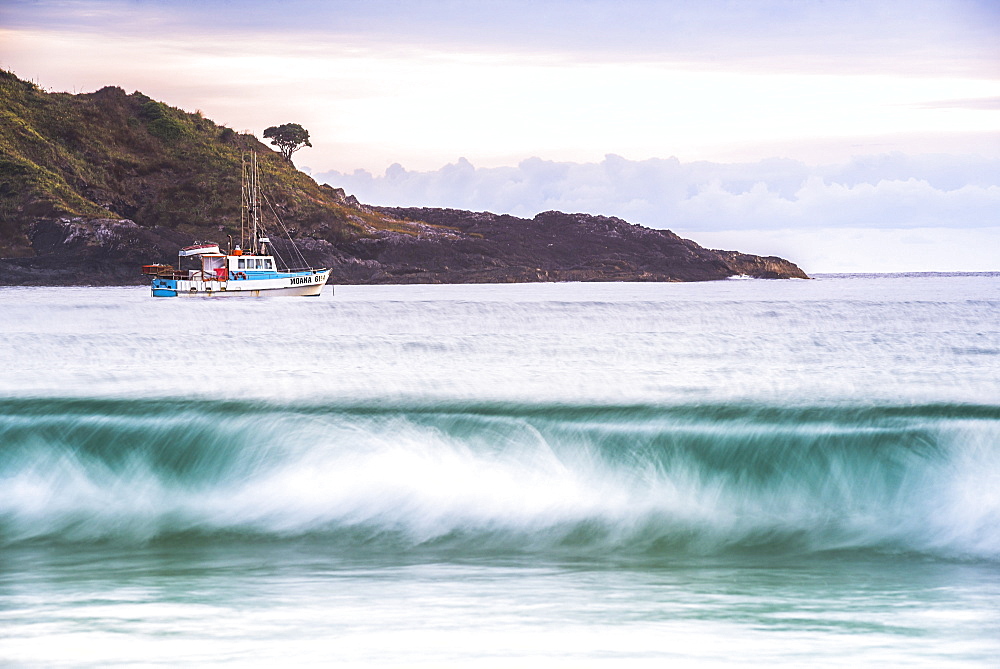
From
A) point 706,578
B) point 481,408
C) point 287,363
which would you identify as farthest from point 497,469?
point 287,363

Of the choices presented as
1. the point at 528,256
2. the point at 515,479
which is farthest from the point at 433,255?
the point at 515,479

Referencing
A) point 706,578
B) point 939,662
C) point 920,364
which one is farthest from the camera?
point 920,364

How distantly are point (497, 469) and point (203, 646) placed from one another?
13.1 feet

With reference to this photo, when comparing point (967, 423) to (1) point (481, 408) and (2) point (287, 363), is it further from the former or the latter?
(2) point (287, 363)

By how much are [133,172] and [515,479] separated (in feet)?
288

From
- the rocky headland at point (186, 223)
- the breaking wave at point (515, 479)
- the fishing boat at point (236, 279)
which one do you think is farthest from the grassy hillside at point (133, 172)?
the breaking wave at point (515, 479)

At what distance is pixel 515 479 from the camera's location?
8625mm

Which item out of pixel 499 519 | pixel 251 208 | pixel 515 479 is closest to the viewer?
pixel 499 519

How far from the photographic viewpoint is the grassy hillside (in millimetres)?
79062

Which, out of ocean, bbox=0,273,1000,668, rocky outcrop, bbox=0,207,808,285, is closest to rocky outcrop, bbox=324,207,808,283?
rocky outcrop, bbox=0,207,808,285

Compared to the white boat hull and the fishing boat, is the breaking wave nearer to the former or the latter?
the fishing boat

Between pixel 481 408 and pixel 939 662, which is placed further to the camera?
pixel 481 408

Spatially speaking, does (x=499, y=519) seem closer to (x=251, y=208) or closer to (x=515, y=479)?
(x=515, y=479)

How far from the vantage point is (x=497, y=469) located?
28.9 ft
